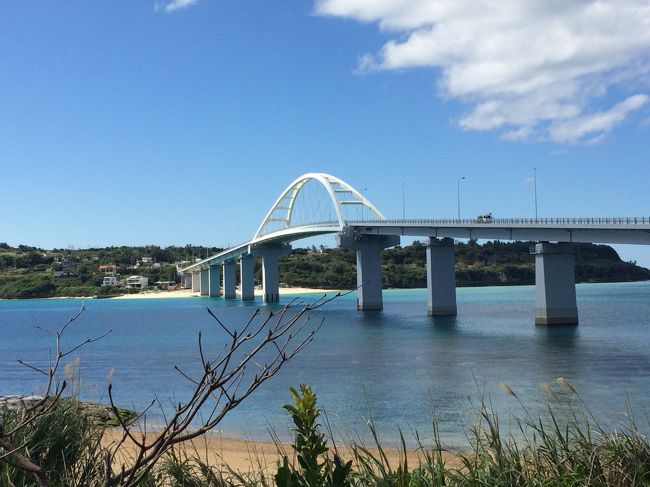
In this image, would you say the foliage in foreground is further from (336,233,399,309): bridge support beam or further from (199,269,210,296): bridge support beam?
(199,269,210,296): bridge support beam

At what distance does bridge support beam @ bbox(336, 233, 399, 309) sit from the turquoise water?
55.2ft

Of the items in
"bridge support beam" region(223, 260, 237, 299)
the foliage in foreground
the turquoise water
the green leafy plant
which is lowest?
the turquoise water

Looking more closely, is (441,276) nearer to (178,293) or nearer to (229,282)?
(229,282)

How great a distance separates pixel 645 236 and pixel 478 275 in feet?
426

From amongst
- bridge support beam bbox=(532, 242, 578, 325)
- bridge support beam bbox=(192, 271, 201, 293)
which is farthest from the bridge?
bridge support beam bbox=(192, 271, 201, 293)

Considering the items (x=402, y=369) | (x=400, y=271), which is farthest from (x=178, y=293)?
(x=402, y=369)

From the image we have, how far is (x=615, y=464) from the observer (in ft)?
18.5

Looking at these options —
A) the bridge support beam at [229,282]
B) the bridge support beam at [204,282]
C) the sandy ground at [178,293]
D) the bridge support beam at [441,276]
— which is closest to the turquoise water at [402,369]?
the bridge support beam at [441,276]

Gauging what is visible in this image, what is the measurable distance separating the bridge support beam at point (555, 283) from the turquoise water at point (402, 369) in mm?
1377

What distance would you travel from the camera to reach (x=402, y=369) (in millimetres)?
31734

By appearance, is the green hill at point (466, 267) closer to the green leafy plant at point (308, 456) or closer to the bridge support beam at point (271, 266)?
the bridge support beam at point (271, 266)

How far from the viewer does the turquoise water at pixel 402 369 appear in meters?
20.6

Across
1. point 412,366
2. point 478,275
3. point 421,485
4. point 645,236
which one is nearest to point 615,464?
point 421,485

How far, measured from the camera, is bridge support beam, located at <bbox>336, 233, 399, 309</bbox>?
7738 centimetres
